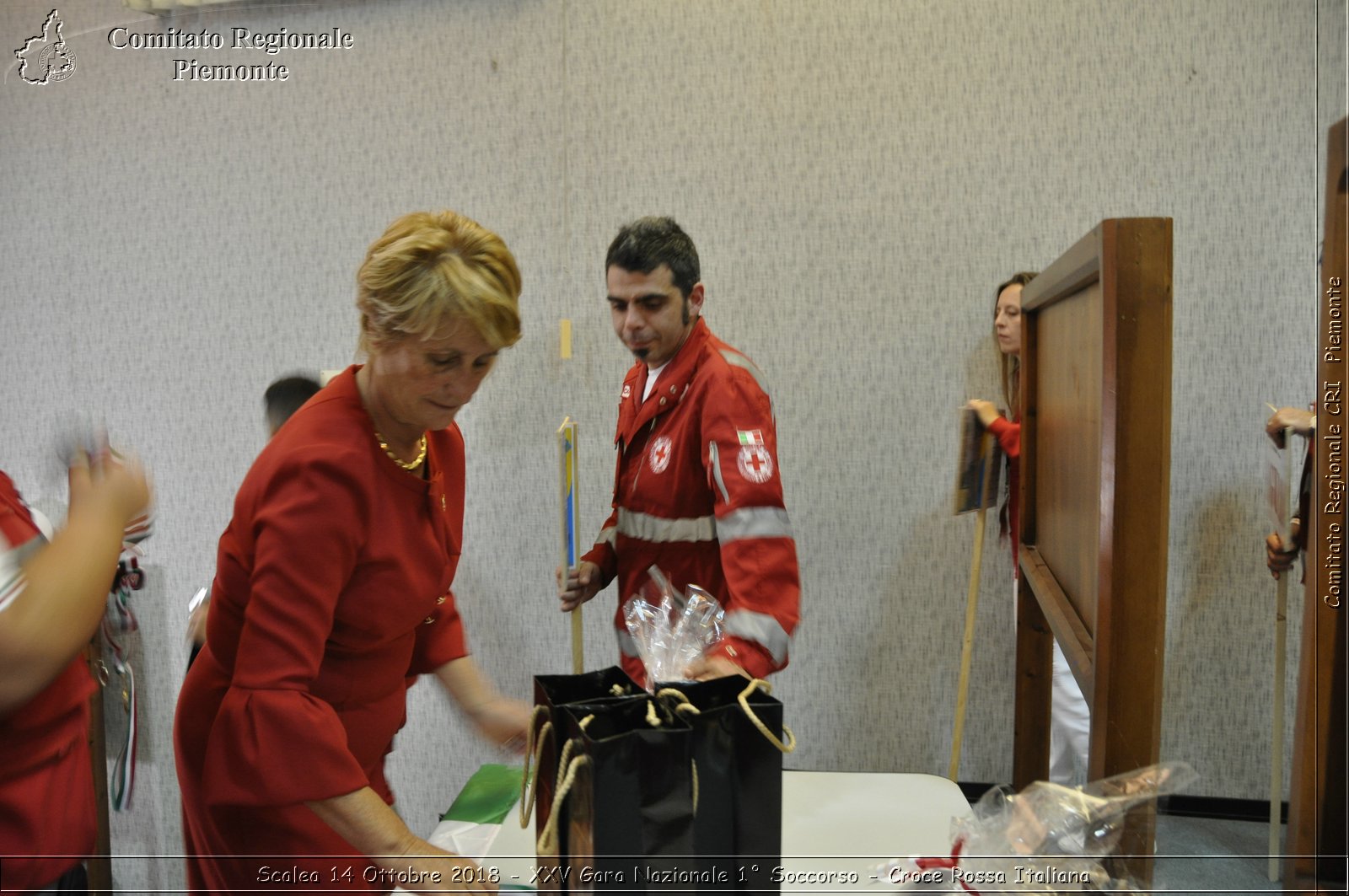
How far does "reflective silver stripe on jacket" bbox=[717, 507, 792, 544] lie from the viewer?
1521mm

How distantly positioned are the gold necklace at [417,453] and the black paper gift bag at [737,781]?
0.44 meters

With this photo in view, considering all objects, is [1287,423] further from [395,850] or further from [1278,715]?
[395,850]

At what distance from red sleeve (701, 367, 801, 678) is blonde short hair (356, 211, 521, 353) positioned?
63cm

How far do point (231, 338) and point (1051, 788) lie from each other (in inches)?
102

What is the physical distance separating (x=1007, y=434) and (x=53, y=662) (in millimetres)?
1968

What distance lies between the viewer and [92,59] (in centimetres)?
251

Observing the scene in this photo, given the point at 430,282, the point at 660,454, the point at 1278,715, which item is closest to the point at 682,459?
the point at 660,454

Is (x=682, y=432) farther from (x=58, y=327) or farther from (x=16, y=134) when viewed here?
(x=16, y=134)

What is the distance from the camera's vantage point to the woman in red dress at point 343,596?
90 cm

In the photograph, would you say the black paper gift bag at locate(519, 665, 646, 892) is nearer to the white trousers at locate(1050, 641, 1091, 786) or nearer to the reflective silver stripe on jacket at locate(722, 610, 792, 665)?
the reflective silver stripe on jacket at locate(722, 610, 792, 665)

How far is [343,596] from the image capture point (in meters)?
0.98

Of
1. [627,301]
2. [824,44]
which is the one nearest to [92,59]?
[627,301]

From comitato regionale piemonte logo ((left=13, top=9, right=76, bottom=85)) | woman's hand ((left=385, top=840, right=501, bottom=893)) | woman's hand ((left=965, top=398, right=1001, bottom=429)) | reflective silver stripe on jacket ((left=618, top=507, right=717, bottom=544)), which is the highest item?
comitato regionale piemonte logo ((left=13, top=9, right=76, bottom=85))

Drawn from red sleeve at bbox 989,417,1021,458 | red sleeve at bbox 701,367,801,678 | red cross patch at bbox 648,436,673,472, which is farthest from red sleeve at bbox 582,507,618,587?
red sleeve at bbox 989,417,1021,458
